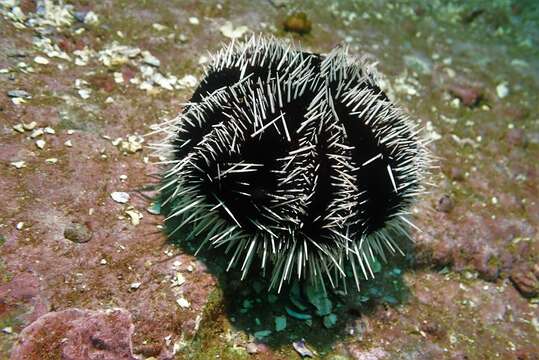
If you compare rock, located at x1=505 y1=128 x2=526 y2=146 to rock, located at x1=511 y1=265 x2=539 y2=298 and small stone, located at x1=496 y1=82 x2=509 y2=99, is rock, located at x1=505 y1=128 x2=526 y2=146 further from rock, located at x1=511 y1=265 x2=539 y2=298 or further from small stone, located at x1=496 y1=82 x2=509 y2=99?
rock, located at x1=511 y1=265 x2=539 y2=298

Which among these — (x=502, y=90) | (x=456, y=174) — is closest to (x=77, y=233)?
(x=456, y=174)

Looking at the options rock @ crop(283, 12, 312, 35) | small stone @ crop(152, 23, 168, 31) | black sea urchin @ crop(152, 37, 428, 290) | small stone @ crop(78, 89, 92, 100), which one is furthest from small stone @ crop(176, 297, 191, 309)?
rock @ crop(283, 12, 312, 35)

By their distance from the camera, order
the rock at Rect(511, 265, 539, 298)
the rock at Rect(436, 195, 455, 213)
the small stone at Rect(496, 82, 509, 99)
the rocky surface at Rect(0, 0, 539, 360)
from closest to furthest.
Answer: the rocky surface at Rect(0, 0, 539, 360) < the rock at Rect(511, 265, 539, 298) < the rock at Rect(436, 195, 455, 213) < the small stone at Rect(496, 82, 509, 99)

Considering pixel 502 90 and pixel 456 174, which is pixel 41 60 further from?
pixel 502 90

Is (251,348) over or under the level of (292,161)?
under

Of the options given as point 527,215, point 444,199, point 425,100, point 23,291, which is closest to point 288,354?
point 23,291

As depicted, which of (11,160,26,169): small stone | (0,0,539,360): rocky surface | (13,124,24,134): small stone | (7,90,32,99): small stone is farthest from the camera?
(7,90,32,99): small stone

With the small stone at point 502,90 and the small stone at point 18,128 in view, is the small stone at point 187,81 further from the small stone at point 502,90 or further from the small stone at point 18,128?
the small stone at point 502,90
